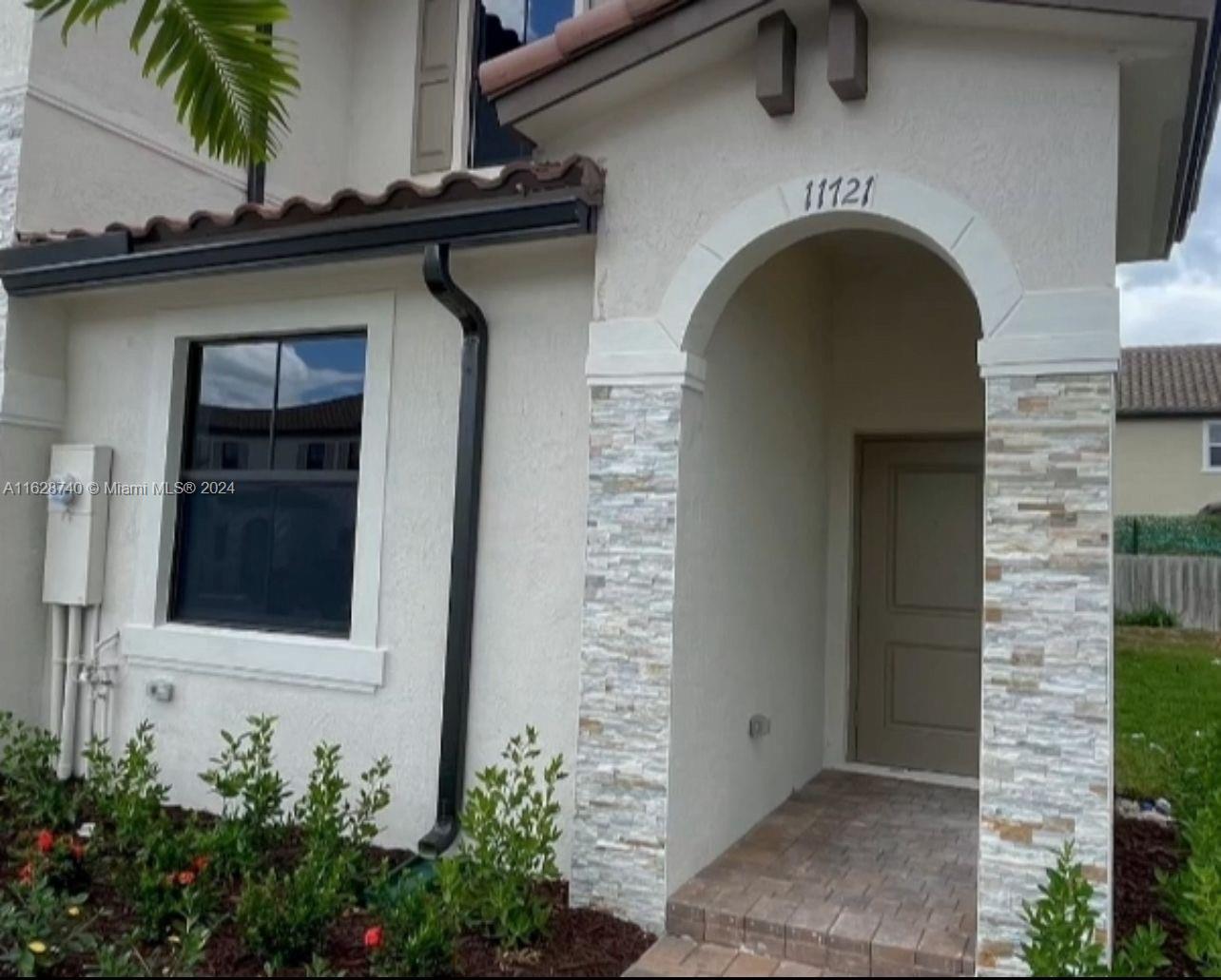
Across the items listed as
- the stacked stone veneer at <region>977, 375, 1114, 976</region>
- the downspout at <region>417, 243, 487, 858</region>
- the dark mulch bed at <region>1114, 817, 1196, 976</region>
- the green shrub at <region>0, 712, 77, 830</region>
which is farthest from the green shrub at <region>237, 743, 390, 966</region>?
the dark mulch bed at <region>1114, 817, 1196, 976</region>

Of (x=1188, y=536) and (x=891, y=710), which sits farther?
(x=1188, y=536)

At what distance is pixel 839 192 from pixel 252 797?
4738 millimetres

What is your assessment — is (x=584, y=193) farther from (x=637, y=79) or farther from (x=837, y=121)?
(x=837, y=121)

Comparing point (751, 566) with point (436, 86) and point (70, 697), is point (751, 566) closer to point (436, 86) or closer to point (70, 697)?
point (70, 697)

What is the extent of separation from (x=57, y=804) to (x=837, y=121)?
626cm

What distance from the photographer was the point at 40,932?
4531mm

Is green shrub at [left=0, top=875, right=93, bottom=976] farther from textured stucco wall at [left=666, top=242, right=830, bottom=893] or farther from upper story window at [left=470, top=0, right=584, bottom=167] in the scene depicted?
upper story window at [left=470, top=0, right=584, bottom=167]

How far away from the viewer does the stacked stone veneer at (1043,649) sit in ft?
13.2

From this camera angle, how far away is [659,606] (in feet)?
16.2

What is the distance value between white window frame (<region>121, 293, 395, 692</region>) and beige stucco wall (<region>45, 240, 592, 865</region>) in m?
0.08

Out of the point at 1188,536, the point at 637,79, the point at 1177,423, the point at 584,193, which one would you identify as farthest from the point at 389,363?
the point at 1177,423

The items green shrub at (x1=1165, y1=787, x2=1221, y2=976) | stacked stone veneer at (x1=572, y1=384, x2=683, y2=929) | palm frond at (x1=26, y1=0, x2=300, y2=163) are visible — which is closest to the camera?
green shrub at (x1=1165, y1=787, x2=1221, y2=976)

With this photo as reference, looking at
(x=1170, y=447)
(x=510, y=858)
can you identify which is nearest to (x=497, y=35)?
→ (x=510, y=858)

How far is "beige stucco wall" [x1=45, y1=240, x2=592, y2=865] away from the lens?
5555mm
